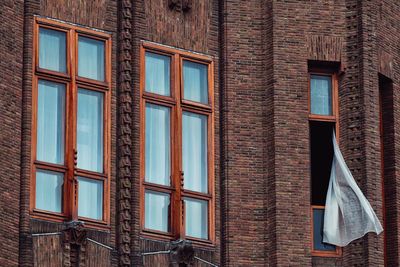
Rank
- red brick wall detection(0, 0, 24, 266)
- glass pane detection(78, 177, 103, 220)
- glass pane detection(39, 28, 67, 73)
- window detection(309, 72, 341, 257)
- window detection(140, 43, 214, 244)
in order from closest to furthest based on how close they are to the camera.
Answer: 1. red brick wall detection(0, 0, 24, 266)
2. glass pane detection(78, 177, 103, 220)
3. glass pane detection(39, 28, 67, 73)
4. window detection(140, 43, 214, 244)
5. window detection(309, 72, 341, 257)

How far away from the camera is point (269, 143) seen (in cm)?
3828

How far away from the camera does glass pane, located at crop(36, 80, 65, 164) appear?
35.5 meters

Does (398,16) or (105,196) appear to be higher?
(398,16)

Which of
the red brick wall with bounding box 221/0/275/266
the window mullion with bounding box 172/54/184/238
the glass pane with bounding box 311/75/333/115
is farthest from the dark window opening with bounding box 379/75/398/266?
the window mullion with bounding box 172/54/184/238

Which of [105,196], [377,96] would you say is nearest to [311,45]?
[377,96]

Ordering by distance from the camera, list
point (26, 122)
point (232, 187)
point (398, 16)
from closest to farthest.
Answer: point (26, 122) → point (232, 187) → point (398, 16)

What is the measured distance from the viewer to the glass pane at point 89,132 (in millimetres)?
36062

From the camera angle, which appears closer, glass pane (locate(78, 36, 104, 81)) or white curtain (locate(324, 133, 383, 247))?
glass pane (locate(78, 36, 104, 81))

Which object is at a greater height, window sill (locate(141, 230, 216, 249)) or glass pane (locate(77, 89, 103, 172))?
glass pane (locate(77, 89, 103, 172))

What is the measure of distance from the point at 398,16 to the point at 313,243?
527 centimetres

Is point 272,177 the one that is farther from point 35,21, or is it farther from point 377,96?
point 35,21

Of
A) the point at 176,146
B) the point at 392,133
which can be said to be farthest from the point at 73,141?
the point at 392,133

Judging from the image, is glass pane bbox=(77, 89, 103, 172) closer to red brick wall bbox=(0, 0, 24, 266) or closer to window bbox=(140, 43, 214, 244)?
window bbox=(140, 43, 214, 244)

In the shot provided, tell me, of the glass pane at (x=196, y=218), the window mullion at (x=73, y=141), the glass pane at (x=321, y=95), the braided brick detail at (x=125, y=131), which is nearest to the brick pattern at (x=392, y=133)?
the glass pane at (x=321, y=95)
